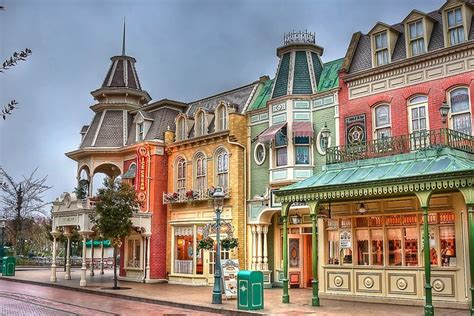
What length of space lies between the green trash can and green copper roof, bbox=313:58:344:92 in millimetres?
9544

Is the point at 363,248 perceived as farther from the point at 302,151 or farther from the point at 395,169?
the point at 302,151

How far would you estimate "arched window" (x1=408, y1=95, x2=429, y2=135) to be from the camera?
19172 mm

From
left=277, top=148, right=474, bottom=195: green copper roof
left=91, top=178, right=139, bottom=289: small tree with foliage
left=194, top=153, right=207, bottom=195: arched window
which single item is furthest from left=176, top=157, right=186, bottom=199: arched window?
left=277, top=148, right=474, bottom=195: green copper roof

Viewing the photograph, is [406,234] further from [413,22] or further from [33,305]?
[33,305]

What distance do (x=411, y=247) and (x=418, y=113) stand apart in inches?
196

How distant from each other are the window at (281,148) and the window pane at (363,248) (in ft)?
17.6

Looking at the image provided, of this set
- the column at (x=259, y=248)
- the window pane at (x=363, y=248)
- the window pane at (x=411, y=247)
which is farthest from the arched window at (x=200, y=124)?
the window pane at (x=411, y=247)

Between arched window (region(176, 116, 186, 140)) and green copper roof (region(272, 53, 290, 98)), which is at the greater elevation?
green copper roof (region(272, 53, 290, 98))

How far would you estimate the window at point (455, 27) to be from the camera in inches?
734

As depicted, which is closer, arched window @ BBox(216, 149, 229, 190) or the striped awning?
the striped awning

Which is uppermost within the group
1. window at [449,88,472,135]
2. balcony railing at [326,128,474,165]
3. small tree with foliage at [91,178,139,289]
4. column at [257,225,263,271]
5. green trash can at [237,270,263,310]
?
window at [449,88,472,135]

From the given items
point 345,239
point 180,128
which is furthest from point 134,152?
point 345,239

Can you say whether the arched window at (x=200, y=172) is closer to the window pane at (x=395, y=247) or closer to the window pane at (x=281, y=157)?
the window pane at (x=281, y=157)

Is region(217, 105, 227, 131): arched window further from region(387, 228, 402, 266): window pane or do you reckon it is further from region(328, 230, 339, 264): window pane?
region(387, 228, 402, 266): window pane
